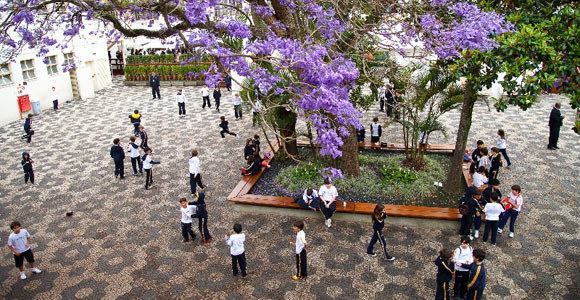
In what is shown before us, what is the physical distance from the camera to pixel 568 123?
15312 millimetres

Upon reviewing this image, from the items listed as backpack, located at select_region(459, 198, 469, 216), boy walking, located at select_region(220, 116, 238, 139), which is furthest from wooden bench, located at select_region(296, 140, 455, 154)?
backpack, located at select_region(459, 198, 469, 216)

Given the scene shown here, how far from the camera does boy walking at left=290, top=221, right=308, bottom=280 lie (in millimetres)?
7195

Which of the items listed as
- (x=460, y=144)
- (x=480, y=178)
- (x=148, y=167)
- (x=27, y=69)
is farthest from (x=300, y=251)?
(x=27, y=69)

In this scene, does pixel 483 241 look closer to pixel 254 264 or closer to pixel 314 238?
pixel 314 238

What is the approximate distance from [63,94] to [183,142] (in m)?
10.7

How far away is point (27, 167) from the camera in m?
11.6

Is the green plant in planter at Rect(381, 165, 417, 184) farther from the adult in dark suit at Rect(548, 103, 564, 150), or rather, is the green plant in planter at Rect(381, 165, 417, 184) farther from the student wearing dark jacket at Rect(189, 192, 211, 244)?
the adult in dark suit at Rect(548, 103, 564, 150)

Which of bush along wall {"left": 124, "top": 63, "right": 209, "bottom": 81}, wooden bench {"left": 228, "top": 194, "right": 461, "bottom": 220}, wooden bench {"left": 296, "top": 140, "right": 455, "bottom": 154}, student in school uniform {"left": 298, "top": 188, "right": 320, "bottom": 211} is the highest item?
bush along wall {"left": 124, "top": 63, "right": 209, "bottom": 81}

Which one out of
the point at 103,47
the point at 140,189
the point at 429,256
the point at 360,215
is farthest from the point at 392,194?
the point at 103,47

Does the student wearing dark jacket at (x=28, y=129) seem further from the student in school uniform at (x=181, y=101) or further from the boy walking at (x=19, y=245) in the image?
the boy walking at (x=19, y=245)

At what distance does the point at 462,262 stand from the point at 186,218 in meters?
5.07

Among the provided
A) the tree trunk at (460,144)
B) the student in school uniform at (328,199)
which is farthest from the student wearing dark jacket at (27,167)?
the tree trunk at (460,144)

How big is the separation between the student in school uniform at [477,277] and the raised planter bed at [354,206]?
8.10ft

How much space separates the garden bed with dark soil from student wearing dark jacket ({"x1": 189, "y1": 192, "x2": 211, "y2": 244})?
7.07ft
